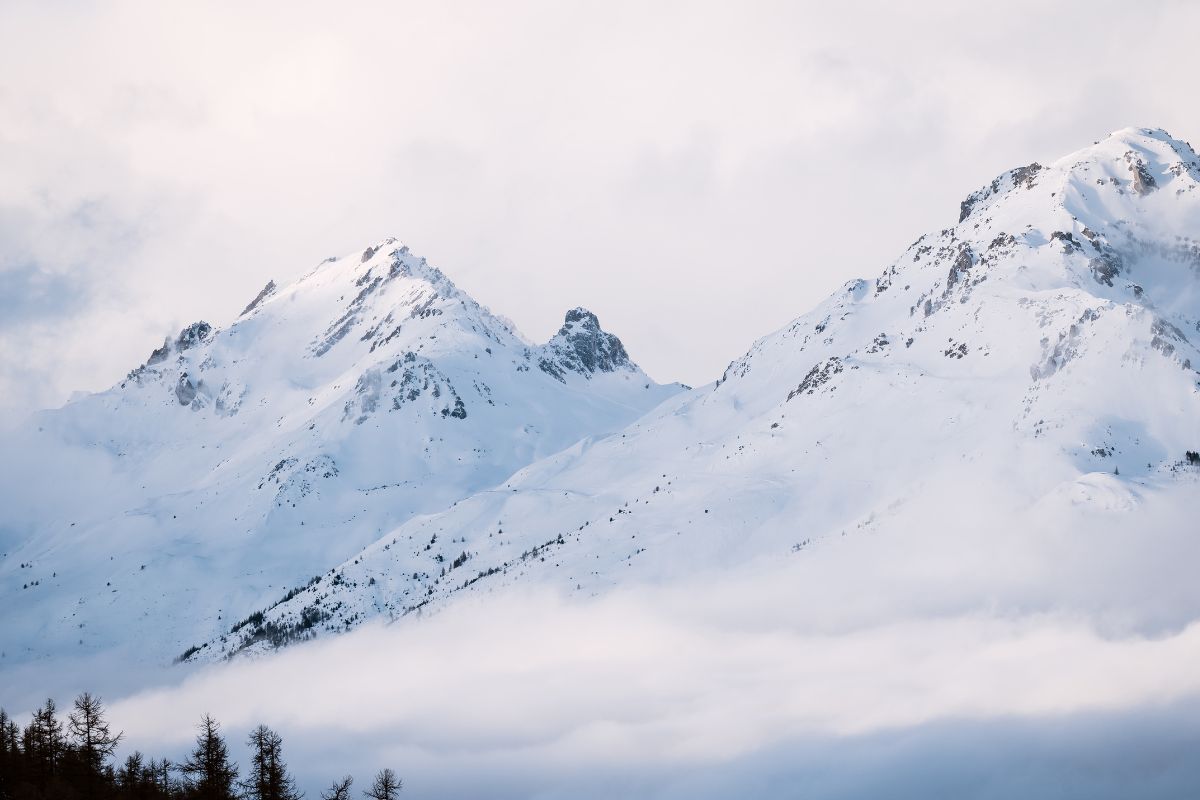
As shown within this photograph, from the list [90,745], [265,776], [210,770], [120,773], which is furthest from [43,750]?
[265,776]

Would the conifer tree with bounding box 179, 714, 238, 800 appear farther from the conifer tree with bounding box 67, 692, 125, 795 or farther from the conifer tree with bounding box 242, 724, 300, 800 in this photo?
the conifer tree with bounding box 67, 692, 125, 795

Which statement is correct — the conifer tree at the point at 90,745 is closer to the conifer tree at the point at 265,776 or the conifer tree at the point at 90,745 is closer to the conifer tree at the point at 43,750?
the conifer tree at the point at 43,750

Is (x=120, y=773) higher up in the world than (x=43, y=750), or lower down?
lower down

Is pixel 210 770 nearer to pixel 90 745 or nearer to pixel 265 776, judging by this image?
pixel 265 776

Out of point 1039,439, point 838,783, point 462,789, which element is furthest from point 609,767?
point 1039,439

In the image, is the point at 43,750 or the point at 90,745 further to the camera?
the point at 43,750

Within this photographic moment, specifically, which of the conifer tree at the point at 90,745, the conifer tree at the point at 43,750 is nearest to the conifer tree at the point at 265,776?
the conifer tree at the point at 90,745

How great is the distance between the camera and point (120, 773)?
3327 inches

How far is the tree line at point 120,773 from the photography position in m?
68.6

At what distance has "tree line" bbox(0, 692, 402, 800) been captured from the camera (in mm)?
68562

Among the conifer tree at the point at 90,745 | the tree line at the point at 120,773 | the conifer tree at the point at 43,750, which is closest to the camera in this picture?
the tree line at the point at 120,773

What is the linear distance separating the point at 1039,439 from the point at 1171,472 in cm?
2059

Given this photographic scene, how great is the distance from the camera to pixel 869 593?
186500 mm

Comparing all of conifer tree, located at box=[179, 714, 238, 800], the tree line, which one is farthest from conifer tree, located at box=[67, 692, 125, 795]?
conifer tree, located at box=[179, 714, 238, 800]
